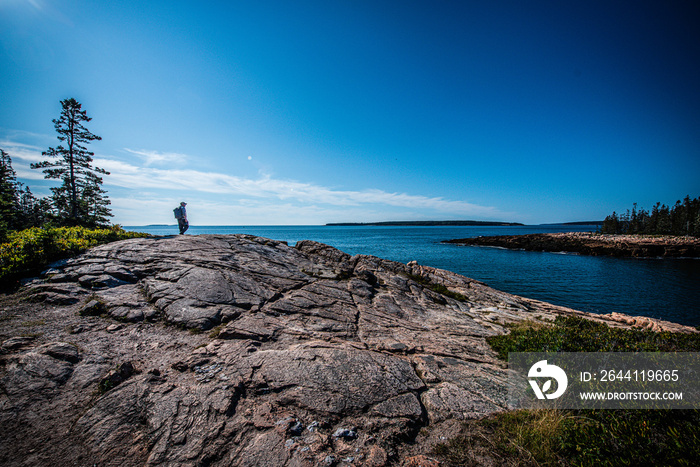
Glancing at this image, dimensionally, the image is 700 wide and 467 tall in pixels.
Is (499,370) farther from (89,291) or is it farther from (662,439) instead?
(89,291)

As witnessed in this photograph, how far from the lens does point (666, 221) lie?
96438 mm

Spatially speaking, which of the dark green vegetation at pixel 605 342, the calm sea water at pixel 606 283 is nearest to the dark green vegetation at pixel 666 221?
the calm sea water at pixel 606 283

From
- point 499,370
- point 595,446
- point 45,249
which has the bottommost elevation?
point 499,370

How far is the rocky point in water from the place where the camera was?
4.22 m

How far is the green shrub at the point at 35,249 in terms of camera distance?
383 inches

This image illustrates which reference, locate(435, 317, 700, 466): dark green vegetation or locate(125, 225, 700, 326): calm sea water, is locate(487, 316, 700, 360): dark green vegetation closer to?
locate(435, 317, 700, 466): dark green vegetation

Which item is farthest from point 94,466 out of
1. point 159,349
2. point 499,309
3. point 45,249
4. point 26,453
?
point 499,309

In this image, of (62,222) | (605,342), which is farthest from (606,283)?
(62,222)

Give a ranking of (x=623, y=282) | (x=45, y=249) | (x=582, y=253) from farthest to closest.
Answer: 1. (x=582, y=253)
2. (x=623, y=282)
3. (x=45, y=249)

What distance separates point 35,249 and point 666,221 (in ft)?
542

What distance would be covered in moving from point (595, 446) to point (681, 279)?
182 feet

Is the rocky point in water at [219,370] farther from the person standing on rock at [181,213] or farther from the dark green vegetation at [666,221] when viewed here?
the dark green vegetation at [666,221]

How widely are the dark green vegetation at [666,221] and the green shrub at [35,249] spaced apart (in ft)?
497

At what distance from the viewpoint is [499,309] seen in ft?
50.9
